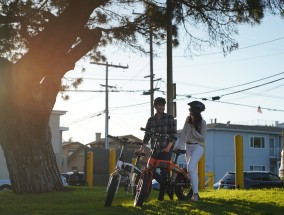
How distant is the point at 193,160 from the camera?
8.96 metres

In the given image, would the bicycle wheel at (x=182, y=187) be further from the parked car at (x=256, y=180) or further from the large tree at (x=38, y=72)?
the parked car at (x=256, y=180)

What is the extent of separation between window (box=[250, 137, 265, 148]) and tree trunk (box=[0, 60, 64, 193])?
45.3 meters

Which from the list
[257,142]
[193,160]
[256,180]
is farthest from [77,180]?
[257,142]

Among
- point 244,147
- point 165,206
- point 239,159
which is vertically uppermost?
point 244,147

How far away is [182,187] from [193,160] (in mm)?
627

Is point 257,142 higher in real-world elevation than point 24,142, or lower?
higher

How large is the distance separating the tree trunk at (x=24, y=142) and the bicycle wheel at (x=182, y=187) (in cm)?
484

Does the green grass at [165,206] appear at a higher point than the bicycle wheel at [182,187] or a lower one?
lower

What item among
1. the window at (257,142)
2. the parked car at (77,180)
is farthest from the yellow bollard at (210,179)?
the window at (257,142)

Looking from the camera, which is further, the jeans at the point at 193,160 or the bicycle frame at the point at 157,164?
the jeans at the point at 193,160

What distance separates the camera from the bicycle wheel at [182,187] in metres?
9.20

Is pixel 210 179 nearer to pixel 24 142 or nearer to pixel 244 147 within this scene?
pixel 24 142

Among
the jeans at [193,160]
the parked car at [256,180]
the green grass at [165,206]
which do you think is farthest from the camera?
the parked car at [256,180]

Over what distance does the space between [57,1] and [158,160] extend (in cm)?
693
